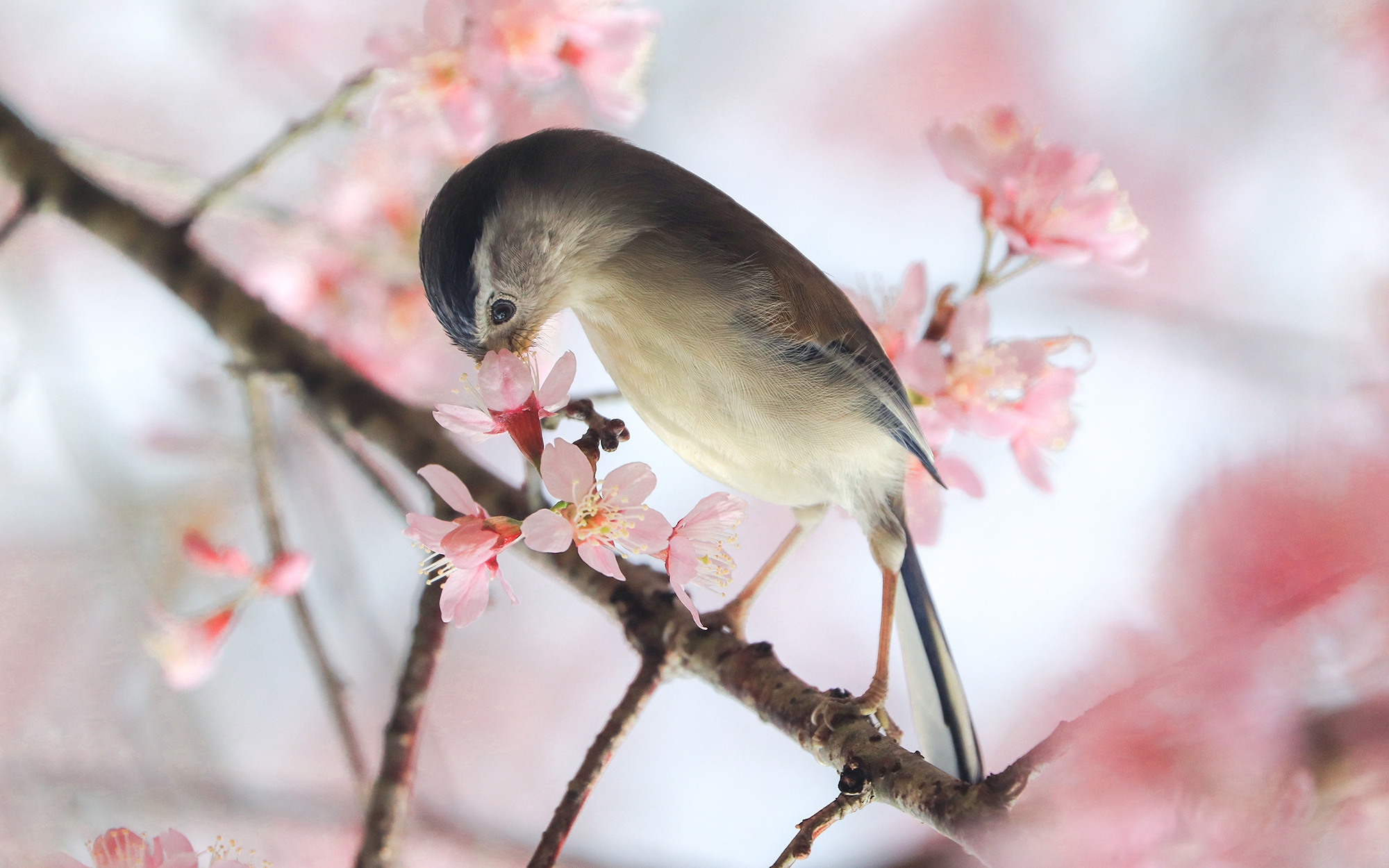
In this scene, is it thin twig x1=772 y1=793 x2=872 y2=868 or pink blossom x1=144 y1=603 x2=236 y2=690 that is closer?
thin twig x1=772 y1=793 x2=872 y2=868

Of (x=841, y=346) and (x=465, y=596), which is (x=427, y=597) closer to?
(x=465, y=596)

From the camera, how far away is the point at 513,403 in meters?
0.53

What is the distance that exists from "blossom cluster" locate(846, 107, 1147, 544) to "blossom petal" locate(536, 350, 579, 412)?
0.39 meters

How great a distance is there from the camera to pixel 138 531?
1490mm

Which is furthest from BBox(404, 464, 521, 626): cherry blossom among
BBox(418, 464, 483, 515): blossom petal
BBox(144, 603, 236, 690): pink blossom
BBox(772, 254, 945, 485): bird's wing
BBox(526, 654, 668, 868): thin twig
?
BBox(144, 603, 236, 690): pink blossom

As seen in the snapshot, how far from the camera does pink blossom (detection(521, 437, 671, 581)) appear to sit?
50 centimetres

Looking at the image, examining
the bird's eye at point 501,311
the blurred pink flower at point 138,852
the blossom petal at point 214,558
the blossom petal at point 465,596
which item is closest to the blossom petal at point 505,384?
the blossom petal at point 465,596

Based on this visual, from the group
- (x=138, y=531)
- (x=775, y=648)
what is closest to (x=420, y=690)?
(x=775, y=648)

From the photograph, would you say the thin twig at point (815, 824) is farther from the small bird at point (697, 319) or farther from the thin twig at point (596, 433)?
the thin twig at point (596, 433)

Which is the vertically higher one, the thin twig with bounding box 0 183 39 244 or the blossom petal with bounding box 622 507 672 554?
the thin twig with bounding box 0 183 39 244

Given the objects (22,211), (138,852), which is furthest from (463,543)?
(22,211)

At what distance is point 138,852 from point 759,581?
545mm

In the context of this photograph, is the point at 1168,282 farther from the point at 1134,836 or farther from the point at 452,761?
the point at 452,761

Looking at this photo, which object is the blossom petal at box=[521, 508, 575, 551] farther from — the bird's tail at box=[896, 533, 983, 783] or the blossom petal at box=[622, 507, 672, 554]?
the bird's tail at box=[896, 533, 983, 783]
